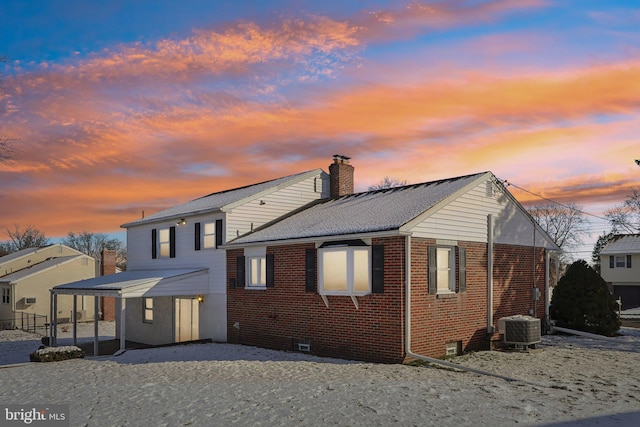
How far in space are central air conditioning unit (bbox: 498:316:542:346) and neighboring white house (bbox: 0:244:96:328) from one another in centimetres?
3558

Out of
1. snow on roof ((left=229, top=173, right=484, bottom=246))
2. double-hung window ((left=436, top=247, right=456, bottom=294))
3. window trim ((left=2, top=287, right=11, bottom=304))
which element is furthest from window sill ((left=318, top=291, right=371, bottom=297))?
window trim ((left=2, top=287, right=11, bottom=304))

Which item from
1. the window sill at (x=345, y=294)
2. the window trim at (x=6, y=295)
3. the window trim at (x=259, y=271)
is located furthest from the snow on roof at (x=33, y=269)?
the window sill at (x=345, y=294)

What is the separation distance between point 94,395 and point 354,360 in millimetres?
7614

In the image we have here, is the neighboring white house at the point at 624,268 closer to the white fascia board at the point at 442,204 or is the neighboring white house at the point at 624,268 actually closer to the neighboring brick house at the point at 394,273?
the neighboring brick house at the point at 394,273

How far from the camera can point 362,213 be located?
20.0 metres

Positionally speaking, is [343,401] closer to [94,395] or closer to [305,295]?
[94,395]

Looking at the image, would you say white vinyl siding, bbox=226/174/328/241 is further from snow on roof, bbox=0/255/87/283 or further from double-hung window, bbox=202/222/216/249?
snow on roof, bbox=0/255/87/283

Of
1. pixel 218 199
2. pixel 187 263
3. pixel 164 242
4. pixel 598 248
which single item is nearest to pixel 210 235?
pixel 187 263

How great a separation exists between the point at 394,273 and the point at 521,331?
5410 mm

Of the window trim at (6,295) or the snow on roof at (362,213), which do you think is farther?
the window trim at (6,295)

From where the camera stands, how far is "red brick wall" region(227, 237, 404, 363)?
16.5 meters

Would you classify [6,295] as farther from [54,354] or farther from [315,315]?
[315,315]

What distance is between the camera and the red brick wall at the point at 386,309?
1661 centimetres

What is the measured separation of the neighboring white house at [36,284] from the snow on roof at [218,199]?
19.1 meters
